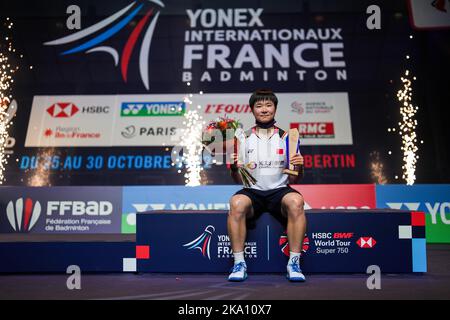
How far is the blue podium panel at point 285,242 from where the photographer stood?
9.35 ft

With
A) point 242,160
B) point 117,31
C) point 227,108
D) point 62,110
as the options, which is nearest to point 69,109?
point 62,110

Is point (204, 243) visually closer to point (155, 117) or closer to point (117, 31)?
point (155, 117)

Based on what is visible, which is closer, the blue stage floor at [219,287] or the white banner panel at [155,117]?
the blue stage floor at [219,287]

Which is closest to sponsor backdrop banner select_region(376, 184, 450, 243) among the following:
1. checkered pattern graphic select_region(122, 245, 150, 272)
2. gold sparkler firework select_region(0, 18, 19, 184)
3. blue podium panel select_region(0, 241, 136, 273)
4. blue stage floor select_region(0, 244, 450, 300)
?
blue stage floor select_region(0, 244, 450, 300)

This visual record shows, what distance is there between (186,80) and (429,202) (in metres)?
3.28

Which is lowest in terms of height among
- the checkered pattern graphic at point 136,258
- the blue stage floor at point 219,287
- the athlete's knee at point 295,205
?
the blue stage floor at point 219,287

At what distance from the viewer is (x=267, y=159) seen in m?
2.95

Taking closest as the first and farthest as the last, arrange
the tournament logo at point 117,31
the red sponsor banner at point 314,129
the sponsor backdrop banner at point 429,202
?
the sponsor backdrop banner at point 429,202
the red sponsor banner at point 314,129
the tournament logo at point 117,31

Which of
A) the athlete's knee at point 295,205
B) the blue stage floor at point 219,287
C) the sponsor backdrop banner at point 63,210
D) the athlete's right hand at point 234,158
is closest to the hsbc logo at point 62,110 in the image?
the sponsor backdrop banner at point 63,210

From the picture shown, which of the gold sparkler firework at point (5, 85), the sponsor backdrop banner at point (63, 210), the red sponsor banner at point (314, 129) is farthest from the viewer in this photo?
the gold sparkler firework at point (5, 85)

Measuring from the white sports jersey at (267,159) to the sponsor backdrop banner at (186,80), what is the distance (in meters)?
2.32

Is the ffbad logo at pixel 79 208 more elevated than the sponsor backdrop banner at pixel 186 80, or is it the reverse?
the sponsor backdrop banner at pixel 186 80

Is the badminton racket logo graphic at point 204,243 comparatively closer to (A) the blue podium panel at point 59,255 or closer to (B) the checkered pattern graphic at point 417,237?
(A) the blue podium panel at point 59,255

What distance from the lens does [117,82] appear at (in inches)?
230
